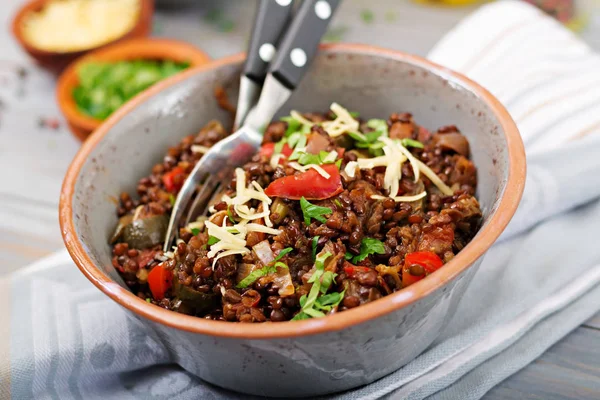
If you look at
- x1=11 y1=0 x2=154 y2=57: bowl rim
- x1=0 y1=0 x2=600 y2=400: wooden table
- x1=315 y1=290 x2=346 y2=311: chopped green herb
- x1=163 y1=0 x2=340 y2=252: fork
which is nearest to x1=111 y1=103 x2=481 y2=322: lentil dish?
x1=315 y1=290 x2=346 y2=311: chopped green herb

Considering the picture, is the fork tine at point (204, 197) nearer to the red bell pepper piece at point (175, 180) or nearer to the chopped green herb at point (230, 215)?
the red bell pepper piece at point (175, 180)

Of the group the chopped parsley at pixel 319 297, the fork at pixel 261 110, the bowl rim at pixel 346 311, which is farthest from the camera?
the fork at pixel 261 110

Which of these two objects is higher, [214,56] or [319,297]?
[319,297]

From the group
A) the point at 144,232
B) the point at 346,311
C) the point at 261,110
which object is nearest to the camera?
the point at 346,311

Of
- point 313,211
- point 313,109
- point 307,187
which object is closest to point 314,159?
point 307,187

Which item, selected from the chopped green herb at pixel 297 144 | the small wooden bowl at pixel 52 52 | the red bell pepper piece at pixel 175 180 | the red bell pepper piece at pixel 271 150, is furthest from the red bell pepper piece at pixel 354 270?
the small wooden bowl at pixel 52 52

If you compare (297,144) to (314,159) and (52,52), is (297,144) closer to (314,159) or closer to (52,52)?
(314,159)

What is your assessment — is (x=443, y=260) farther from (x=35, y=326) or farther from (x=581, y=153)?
(x=35, y=326)
